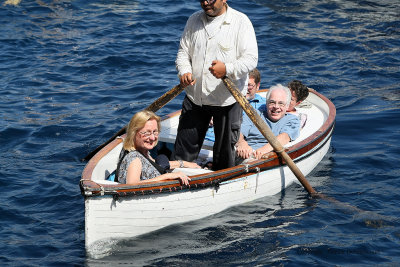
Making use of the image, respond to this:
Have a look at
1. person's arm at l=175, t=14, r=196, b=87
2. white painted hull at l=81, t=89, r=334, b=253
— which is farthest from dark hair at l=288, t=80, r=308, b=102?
person's arm at l=175, t=14, r=196, b=87

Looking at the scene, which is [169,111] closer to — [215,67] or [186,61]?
[186,61]

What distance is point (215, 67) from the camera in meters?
6.72

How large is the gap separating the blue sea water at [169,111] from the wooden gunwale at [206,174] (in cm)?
51

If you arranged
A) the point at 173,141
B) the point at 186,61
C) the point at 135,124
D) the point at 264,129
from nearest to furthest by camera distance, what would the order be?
the point at 135,124 → the point at 186,61 → the point at 264,129 → the point at 173,141

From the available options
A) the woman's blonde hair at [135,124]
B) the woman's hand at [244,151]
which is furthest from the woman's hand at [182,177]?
the woman's hand at [244,151]

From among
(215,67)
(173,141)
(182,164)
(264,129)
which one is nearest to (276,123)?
(264,129)

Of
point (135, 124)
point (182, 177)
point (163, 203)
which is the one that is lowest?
point (163, 203)

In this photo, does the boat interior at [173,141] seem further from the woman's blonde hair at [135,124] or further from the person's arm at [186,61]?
the person's arm at [186,61]

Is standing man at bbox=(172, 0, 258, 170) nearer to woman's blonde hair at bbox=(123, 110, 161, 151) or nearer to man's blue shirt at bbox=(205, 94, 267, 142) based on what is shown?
woman's blonde hair at bbox=(123, 110, 161, 151)

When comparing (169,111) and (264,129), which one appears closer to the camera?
(264,129)

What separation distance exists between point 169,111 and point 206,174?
172 inches

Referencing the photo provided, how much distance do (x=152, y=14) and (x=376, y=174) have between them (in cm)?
929

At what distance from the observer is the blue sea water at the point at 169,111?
6965 mm

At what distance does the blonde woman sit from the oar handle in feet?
2.83
